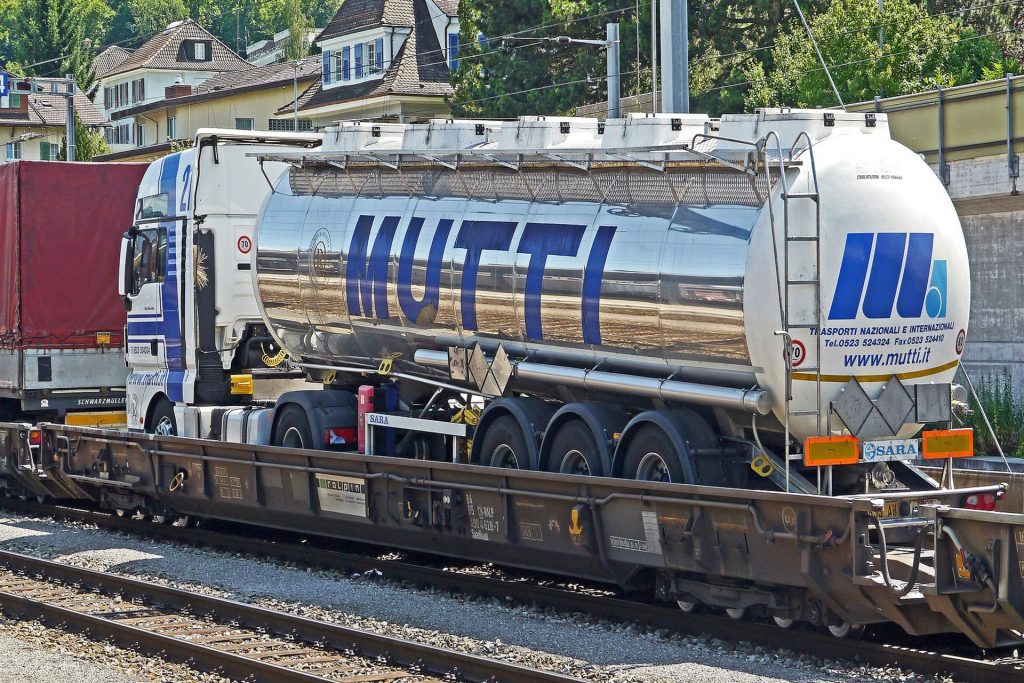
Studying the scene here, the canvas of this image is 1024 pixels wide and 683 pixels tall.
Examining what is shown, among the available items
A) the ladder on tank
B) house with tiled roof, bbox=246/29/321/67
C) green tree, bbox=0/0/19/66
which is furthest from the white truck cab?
green tree, bbox=0/0/19/66

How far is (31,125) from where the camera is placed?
8600cm

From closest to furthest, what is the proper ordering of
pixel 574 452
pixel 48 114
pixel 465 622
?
pixel 465 622 < pixel 574 452 < pixel 48 114

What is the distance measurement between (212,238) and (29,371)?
4069 millimetres

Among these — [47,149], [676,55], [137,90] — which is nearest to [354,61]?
[47,149]

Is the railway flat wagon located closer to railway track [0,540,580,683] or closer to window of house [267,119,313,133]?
railway track [0,540,580,683]

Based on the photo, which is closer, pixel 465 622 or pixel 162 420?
pixel 465 622

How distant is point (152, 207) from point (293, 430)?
12.9ft

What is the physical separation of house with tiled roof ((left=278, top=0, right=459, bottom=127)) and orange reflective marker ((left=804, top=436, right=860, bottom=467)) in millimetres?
47971

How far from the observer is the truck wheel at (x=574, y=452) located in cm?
1238

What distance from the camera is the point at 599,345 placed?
488 inches

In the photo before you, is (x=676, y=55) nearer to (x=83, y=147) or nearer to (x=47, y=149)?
(x=83, y=147)

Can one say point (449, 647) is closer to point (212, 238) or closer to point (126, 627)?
point (126, 627)

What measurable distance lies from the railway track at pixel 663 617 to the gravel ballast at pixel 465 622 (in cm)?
14

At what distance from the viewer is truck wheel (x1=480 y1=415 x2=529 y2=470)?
13.3m
